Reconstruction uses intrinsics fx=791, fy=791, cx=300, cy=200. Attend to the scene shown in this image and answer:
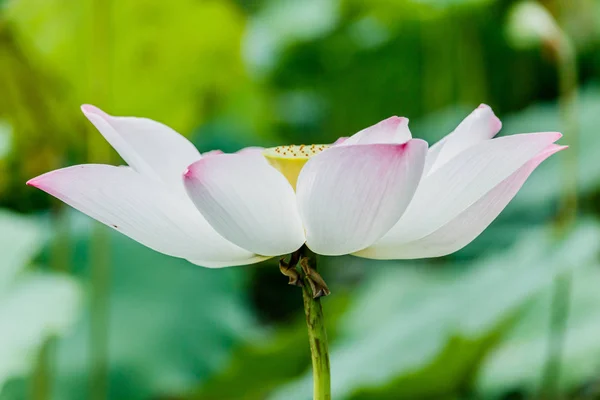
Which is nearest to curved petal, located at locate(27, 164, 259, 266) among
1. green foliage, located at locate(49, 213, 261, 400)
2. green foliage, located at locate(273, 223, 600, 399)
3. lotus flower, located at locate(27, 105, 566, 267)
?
lotus flower, located at locate(27, 105, 566, 267)

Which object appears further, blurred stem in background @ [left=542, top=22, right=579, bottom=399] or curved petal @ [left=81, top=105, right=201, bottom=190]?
blurred stem in background @ [left=542, top=22, right=579, bottom=399]

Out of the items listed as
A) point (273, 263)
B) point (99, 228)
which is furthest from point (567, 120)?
point (273, 263)

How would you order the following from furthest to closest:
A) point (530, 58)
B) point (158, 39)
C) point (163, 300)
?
point (530, 58), point (158, 39), point (163, 300)

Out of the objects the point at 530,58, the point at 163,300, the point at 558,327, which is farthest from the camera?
the point at 530,58

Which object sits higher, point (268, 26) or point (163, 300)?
point (268, 26)

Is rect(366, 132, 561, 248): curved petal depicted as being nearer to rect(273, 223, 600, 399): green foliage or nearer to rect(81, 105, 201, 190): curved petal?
rect(81, 105, 201, 190): curved petal

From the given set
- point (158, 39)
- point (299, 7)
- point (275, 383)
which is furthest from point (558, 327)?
point (299, 7)

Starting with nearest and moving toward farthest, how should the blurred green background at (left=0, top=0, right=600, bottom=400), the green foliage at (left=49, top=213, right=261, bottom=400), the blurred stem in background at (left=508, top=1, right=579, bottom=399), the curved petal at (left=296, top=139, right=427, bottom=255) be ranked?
the curved petal at (left=296, top=139, right=427, bottom=255) < the blurred stem in background at (left=508, top=1, right=579, bottom=399) < the blurred green background at (left=0, top=0, right=600, bottom=400) < the green foliage at (left=49, top=213, right=261, bottom=400)

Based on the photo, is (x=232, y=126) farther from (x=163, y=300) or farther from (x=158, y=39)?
(x=163, y=300)
